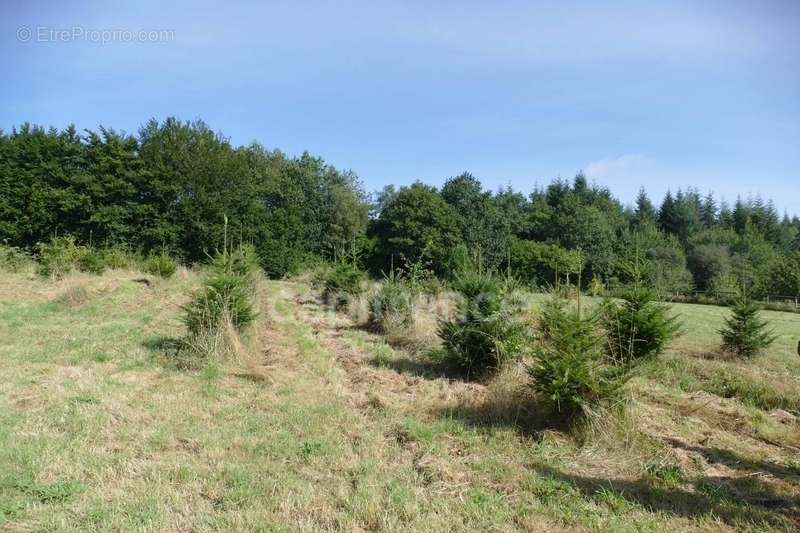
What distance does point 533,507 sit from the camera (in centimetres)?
343

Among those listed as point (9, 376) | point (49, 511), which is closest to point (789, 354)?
point (49, 511)

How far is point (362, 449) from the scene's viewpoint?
4.39 meters

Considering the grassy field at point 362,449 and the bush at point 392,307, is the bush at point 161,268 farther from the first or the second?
the grassy field at point 362,449

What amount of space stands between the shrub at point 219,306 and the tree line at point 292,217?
4.04 metres

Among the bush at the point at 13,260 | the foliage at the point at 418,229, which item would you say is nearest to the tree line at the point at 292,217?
the foliage at the point at 418,229

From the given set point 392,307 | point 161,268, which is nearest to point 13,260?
point 161,268

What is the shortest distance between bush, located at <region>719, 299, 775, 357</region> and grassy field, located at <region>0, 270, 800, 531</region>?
210 centimetres

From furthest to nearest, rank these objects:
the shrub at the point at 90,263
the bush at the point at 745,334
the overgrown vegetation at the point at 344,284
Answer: the shrub at the point at 90,263
the overgrown vegetation at the point at 344,284
the bush at the point at 745,334

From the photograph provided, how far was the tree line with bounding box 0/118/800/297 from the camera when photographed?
23125 mm

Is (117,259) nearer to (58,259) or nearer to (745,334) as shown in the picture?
(58,259)

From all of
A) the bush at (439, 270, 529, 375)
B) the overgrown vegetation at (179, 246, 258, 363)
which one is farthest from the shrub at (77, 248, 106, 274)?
the bush at (439, 270, 529, 375)

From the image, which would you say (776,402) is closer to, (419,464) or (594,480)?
(594,480)

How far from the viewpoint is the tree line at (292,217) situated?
910 inches

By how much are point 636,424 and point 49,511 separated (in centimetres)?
511
